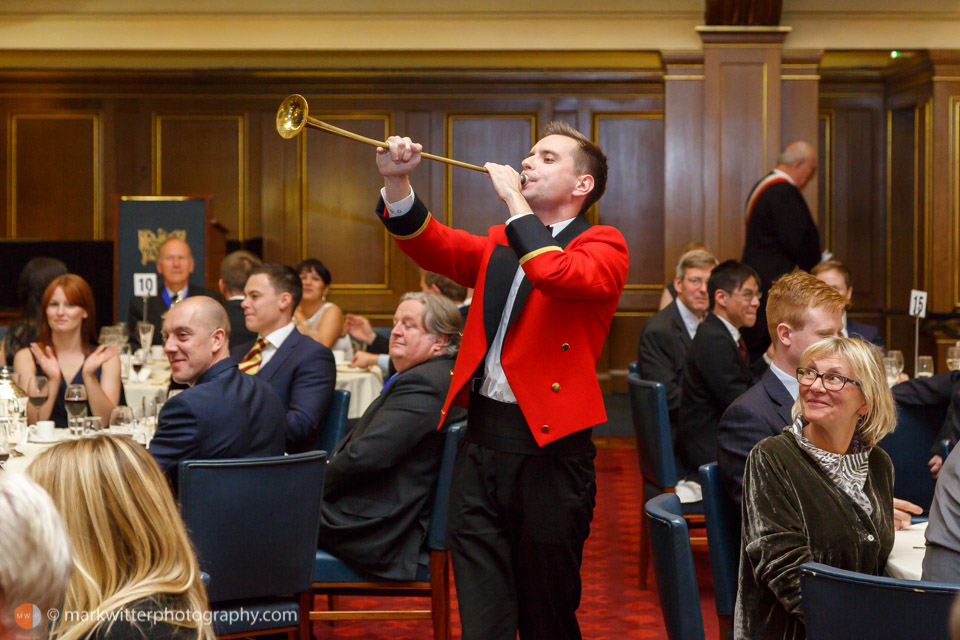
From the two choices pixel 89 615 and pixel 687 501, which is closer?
pixel 89 615

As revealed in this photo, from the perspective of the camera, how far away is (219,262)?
25.7 ft

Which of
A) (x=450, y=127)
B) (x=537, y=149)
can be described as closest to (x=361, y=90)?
(x=450, y=127)

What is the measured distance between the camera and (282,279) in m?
4.16

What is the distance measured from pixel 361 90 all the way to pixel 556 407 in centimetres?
780

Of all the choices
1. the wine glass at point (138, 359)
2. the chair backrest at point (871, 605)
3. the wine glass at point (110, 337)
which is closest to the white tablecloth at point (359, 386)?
the wine glass at point (138, 359)

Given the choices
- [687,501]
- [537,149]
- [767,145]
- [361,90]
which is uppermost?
[361,90]

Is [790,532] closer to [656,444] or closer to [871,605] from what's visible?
[871,605]

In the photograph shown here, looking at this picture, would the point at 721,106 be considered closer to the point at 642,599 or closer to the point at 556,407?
the point at 642,599

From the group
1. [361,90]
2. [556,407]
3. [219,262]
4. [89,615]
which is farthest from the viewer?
[361,90]

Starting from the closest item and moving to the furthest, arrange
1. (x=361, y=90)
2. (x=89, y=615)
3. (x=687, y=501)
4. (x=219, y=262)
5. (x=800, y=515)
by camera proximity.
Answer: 1. (x=89, y=615)
2. (x=800, y=515)
3. (x=687, y=501)
4. (x=219, y=262)
5. (x=361, y=90)

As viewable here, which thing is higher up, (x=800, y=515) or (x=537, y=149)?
(x=537, y=149)

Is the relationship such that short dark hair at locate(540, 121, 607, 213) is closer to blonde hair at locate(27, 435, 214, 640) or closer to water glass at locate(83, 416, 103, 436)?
blonde hair at locate(27, 435, 214, 640)

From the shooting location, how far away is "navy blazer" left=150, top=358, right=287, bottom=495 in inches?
107

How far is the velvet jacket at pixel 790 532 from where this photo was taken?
2.06 metres
